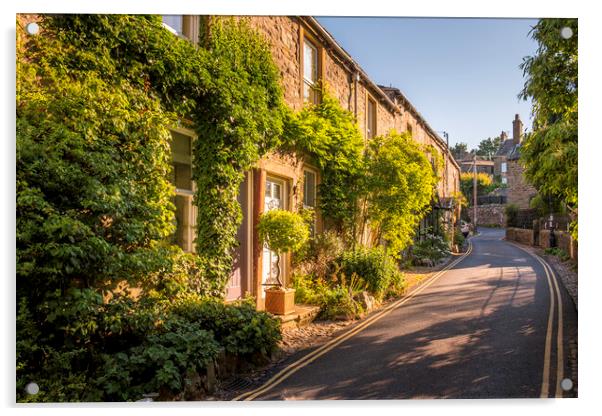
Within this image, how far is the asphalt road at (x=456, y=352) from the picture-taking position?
14.3 feet

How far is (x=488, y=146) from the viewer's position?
5.92 m

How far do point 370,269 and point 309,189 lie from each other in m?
2.04

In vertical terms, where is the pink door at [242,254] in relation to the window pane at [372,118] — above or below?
below

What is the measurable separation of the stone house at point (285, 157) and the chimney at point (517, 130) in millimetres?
916

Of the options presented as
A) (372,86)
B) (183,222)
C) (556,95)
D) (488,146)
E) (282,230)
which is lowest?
(282,230)

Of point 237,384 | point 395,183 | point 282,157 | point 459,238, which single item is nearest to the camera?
point 237,384

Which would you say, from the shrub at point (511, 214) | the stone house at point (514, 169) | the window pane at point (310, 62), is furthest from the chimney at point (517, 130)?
the window pane at point (310, 62)

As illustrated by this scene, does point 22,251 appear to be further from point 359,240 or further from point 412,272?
point 412,272

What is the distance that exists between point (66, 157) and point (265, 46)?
162 inches

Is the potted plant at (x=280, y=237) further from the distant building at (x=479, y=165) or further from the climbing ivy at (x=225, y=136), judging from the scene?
the distant building at (x=479, y=165)

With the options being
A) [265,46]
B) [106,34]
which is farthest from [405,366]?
[265,46]

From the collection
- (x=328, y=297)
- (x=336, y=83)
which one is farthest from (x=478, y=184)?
(x=336, y=83)

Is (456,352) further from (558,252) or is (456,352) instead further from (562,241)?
(558,252)
